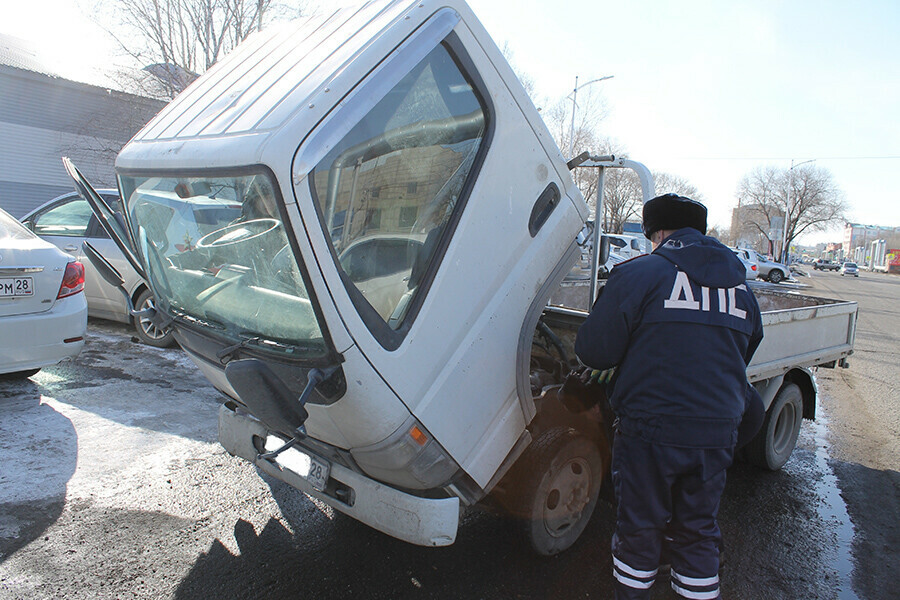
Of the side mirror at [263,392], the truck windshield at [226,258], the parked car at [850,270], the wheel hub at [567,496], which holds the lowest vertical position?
the parked car at [850,270]

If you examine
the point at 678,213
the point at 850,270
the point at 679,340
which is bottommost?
the point at 850,270

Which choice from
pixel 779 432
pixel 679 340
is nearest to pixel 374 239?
pixel 679 340

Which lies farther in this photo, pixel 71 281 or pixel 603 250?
pixel 71 281

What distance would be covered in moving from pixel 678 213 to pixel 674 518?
1313 millimetres

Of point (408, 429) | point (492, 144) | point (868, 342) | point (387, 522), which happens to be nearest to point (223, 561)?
point (387, 522)

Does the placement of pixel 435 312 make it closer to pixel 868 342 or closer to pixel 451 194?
pixel 451 194

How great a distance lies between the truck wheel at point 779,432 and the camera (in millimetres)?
4402

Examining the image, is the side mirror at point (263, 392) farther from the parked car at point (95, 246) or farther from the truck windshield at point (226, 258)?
the parked car at point (95, 246)

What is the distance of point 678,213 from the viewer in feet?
8.53

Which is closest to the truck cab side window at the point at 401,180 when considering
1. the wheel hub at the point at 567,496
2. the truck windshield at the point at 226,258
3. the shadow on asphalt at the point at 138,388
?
the truck windshield at the point at 226,258

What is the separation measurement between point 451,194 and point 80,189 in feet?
5.56

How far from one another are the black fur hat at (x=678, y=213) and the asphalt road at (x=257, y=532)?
1751 millimetres

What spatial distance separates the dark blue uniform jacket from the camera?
2.30 metres

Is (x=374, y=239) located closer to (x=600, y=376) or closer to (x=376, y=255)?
(x=376, y=255)
